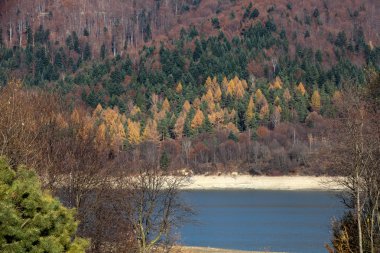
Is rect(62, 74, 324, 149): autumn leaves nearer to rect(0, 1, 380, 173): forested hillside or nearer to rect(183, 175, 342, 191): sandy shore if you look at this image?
rect(0, 1, 380, 173): forested hillside

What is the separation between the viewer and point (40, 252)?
1208cm

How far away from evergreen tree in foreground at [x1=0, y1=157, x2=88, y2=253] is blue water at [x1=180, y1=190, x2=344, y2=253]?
1495 centimetres

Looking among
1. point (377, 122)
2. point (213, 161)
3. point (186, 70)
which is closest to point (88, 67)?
point (186, 70)

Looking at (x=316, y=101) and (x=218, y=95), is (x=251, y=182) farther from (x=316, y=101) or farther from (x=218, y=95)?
(x=218, y=95)

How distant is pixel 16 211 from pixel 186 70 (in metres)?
162

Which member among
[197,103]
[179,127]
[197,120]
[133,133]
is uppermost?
[197,103]

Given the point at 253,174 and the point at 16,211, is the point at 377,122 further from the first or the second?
the point at 253,174

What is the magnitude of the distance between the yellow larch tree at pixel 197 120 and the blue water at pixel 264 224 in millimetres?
41018

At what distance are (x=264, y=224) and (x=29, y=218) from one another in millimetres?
46227

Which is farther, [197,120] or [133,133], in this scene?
→ [197,120]

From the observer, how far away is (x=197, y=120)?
5207 inches

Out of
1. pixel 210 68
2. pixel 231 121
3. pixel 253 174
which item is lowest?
pixel 253 174

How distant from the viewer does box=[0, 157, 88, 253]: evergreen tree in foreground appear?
11.8m

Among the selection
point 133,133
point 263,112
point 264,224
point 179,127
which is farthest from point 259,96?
point 264,224
